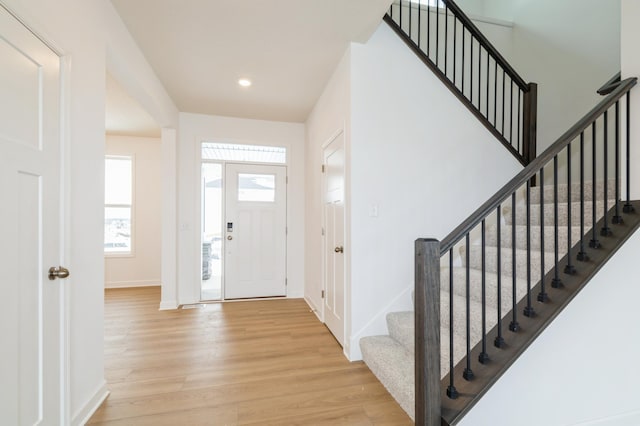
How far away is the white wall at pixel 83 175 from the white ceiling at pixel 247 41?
0.43 metres

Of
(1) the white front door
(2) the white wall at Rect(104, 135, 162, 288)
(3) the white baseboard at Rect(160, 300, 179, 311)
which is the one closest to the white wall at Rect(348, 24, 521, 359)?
(1) the white front door

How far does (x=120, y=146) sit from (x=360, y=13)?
195 inches

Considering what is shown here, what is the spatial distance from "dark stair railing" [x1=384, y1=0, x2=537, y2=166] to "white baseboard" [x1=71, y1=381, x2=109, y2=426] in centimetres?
359

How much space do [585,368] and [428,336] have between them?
1008mm

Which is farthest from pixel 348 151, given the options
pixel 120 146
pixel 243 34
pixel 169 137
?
pixel 120 146

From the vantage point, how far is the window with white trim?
17.3ft

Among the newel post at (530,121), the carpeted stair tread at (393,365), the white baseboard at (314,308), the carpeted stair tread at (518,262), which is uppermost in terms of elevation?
the newel post at (530,121)

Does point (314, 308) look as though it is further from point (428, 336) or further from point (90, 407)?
point (428, 336)

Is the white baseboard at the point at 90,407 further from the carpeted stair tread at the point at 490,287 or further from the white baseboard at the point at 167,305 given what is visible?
the carpeted stair tread at the point at 490,287

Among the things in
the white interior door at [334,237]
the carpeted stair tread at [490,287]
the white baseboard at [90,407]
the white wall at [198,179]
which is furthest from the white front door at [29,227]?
the white wall at [198,179]

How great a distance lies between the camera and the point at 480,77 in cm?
306

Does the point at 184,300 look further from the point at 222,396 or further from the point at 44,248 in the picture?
the point at 44,248

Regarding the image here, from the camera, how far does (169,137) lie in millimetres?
4000

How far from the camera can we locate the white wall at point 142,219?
17.2ft
